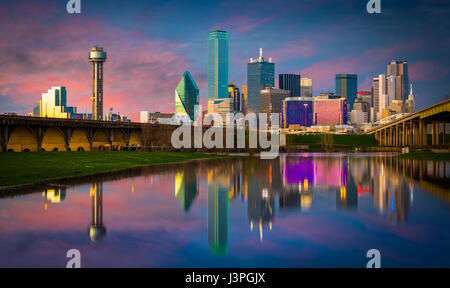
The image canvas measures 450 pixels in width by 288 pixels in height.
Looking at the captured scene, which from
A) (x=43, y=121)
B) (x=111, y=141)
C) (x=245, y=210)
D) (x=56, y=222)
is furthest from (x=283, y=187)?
(x=111, y=141)

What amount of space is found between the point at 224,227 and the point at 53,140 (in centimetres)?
6319

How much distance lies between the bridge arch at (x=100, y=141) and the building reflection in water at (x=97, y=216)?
6101 centimetres

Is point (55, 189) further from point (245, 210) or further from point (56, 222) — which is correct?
point (245, 210)

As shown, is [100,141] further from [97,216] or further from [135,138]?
[97,216]

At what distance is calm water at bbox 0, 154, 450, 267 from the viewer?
1058 centimetres

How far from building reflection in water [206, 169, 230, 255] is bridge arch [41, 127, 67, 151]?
50310mm

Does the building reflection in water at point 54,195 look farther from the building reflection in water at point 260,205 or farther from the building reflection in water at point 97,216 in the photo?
the building reflection in water at point 260,205

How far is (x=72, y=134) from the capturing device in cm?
7644

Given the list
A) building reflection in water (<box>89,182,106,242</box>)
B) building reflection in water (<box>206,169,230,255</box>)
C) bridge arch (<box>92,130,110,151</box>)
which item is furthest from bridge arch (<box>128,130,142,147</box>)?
building reflection in water (<box>89,182,106,242</box>)

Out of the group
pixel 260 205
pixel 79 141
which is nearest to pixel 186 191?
pixel 260 205
